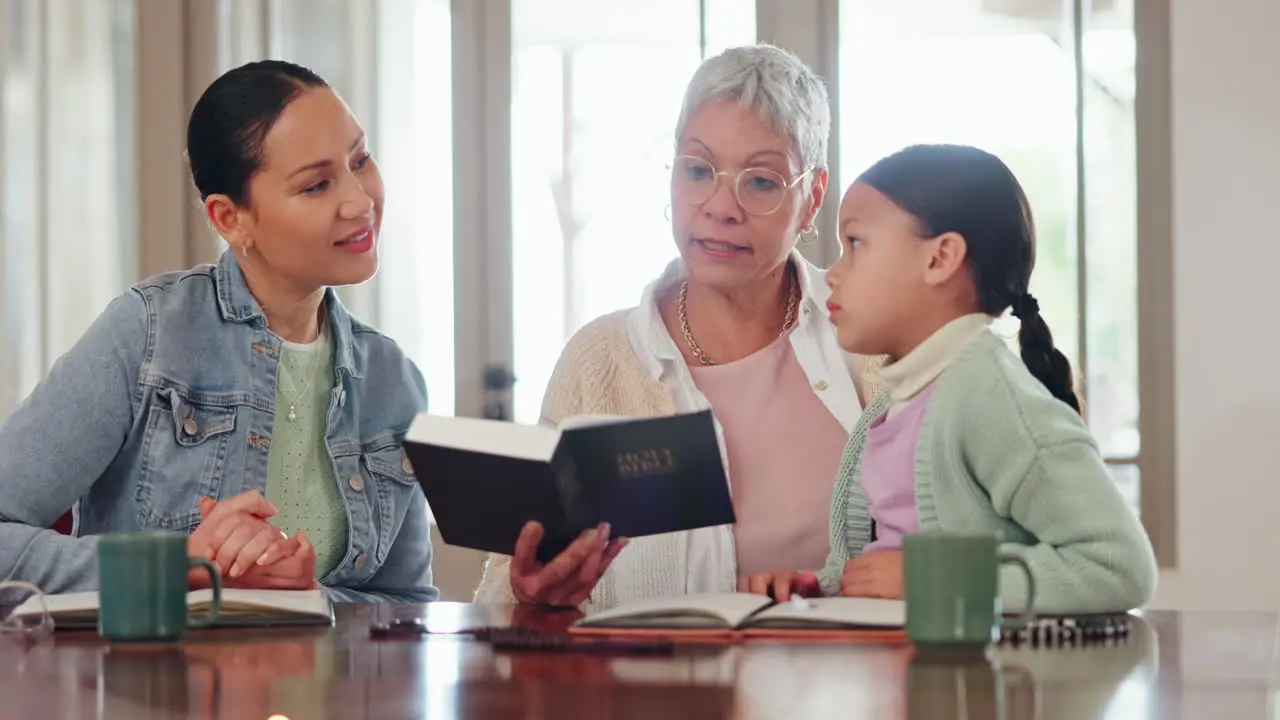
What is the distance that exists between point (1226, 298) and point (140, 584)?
3095 millimetres

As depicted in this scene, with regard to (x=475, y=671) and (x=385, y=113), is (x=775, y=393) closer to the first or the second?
(x=475, y=671)

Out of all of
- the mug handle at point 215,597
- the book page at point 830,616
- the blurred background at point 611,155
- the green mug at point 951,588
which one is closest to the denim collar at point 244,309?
the mug handle at point 215,597

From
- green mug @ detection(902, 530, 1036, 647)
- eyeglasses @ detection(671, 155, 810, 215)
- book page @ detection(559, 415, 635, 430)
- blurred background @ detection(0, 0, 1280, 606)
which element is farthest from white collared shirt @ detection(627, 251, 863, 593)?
blurred background @ detection(0, 0, 1280, 606)

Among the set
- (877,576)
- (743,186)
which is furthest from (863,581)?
(743,186)

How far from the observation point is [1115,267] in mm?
3920

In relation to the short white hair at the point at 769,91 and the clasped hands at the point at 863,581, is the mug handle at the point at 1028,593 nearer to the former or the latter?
the clasped hands at the point at 863,581

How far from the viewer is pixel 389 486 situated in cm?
206

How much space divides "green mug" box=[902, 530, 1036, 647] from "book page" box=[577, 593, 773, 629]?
190 millimetres

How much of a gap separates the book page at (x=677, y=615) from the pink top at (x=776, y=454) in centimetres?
59

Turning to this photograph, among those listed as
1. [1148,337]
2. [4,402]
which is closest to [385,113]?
[4,402]

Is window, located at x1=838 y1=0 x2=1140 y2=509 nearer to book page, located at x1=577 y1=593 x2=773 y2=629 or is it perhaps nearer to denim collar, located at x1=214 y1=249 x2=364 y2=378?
denim collar, located at x1=214 y1=249 x2=364 y2=378

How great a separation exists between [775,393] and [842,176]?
→ 6.19 ft

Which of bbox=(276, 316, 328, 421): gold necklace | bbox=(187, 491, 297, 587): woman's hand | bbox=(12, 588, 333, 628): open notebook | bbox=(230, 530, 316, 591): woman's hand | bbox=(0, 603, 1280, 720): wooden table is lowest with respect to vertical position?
bbox=(0, 603, 1280, 720): wooden table

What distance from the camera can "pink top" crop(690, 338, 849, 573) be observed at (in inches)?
81.1
